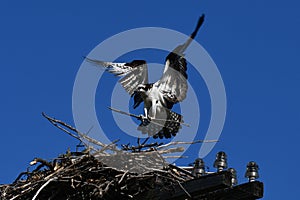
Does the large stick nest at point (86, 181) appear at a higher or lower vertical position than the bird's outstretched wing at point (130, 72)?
lower

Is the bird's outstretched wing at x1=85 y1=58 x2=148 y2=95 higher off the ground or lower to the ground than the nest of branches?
higher

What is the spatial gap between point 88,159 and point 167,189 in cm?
96

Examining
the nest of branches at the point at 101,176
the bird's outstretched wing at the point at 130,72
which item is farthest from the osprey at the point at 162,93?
the nest of branches at the point at 101,176

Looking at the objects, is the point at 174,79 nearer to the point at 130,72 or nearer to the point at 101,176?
the point at 130,72

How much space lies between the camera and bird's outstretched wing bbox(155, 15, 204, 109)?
7.64m

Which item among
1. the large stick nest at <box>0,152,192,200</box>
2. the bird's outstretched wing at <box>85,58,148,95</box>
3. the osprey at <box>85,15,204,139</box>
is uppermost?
the bird's outstretched wing at <box>85,58,148,95</box>

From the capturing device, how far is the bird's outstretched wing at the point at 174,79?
7.64m

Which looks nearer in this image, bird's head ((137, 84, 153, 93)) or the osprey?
the osprey

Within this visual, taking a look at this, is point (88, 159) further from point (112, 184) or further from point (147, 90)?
point (147, 90)

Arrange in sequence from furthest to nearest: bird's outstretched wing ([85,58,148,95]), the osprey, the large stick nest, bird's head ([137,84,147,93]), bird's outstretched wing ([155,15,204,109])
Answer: bird's outstretched wing ([85,58,148,95])
bird's head ([137,84,147,93])
bird's outstretched wing ([155,15,204,109])
the osprey
the large stick nest

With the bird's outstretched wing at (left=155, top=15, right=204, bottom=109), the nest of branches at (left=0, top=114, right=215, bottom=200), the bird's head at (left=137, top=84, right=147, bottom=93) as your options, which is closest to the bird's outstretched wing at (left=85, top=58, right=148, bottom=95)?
the bird's head at (left=137, top=84, right=147, bottom=93)

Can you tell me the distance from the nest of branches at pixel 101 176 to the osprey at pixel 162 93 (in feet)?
3.31

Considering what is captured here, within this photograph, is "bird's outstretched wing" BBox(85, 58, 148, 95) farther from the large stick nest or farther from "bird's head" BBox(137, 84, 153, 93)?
the large stick nest

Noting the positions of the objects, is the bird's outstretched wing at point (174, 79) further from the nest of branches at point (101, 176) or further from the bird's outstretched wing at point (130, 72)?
the nest of branches at point (101, 176)
